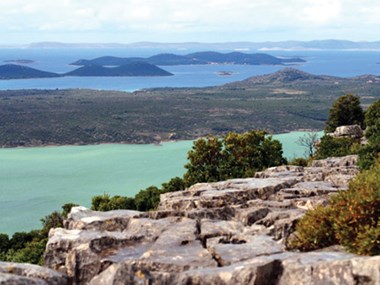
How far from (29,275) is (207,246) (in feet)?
11.9

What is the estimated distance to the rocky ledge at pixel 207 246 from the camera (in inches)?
404

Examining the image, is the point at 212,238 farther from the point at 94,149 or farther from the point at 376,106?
the point at 94,149

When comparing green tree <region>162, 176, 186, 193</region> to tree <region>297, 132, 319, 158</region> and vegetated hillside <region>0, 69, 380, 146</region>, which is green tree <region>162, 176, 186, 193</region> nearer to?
tree <region>297, 132, 319, 158</region>

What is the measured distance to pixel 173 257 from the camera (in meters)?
11.8

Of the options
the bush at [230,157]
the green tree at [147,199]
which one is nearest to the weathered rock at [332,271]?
the green tree at [147,199]

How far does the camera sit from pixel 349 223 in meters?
11.9

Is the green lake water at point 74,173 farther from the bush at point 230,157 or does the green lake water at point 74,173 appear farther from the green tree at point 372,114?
the green tree at point 372,114

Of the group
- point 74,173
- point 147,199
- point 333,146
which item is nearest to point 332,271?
point 147,199

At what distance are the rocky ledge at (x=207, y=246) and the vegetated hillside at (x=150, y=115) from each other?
101316 mm

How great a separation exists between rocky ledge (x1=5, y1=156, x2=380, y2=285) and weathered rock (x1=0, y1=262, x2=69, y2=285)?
53 cm


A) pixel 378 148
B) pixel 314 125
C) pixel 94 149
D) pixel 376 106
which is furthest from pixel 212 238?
pixel 314 125

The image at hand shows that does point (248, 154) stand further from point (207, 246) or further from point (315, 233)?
point (315, 233)

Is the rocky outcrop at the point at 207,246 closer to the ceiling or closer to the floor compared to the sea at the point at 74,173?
closer to the ceiling

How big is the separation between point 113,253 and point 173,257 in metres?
1.37
